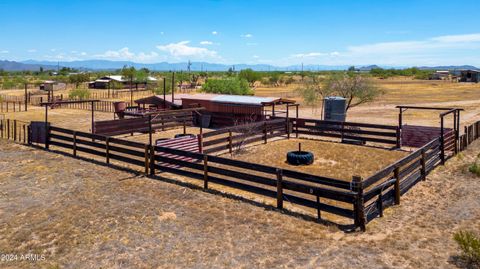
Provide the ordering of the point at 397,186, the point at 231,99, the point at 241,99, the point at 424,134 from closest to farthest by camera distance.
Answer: the point at 397,186 < the point at 424,134 < the point at 241,99 < the point at 231,99

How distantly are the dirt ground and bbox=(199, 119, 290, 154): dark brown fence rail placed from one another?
0.50 metres

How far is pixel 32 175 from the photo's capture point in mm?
15172

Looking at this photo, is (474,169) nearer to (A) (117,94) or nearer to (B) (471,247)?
(B) (471,247)

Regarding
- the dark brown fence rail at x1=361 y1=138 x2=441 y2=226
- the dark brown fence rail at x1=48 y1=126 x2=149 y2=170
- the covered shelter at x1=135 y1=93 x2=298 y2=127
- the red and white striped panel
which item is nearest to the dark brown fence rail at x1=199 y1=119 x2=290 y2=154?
the red and white striped panel

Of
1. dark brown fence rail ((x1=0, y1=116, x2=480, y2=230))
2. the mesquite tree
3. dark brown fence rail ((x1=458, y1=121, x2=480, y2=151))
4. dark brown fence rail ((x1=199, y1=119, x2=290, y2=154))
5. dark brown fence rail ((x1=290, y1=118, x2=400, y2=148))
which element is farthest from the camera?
the mesquite tree

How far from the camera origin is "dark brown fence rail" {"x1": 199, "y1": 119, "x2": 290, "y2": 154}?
66.4ft

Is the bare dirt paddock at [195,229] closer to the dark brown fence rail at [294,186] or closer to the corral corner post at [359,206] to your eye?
the corral corner post at [359,206]

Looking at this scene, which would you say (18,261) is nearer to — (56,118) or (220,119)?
(220,119)

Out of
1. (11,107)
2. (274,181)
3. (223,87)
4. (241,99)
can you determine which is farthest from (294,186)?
(11,107)

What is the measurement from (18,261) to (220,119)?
24.0 m

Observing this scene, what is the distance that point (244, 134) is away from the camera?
22078 millimetres

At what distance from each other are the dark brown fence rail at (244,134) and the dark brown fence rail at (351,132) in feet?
4.47

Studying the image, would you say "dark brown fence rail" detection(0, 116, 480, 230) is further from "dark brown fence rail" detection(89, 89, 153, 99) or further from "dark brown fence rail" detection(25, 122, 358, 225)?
"dark brown fence rail" detection(89, 89, 153, 99)

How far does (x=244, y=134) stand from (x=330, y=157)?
5.03 metres
